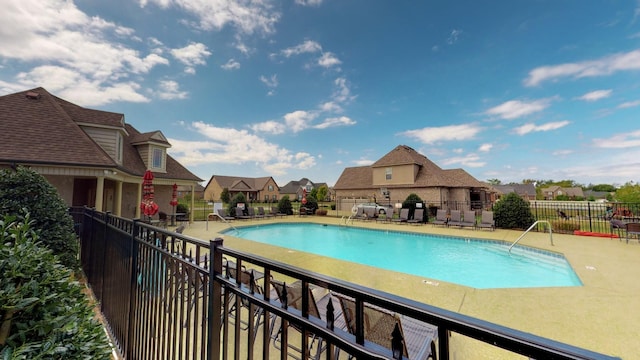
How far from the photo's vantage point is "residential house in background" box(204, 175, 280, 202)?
1972 inches

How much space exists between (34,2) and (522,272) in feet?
54.5

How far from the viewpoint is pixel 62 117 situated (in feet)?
36.2

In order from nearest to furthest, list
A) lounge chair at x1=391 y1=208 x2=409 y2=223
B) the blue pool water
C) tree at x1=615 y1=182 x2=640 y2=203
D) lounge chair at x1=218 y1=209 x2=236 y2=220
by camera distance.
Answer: the blue pool water, lounge chair at x1=391 y1=208 x2=409 y2=223, lounge chair at x1=218 y1=209 x2=236 y2=220, tree at x1=615 y1=182 x2=640 y2=203

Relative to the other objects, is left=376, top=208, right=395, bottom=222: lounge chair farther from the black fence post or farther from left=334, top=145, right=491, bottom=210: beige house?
the black fence post

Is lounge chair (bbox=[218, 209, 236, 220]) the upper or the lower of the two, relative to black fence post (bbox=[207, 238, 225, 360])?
lower

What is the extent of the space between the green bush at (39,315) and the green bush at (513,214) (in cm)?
1706

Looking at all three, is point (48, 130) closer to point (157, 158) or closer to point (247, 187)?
point (157, 158)

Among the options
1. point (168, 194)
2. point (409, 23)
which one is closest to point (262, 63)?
point (409, 23)

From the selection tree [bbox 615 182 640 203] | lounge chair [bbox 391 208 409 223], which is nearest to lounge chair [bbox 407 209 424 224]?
lounge chair [bbox 391 208 409 223]

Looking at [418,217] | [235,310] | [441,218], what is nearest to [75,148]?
[235,310]

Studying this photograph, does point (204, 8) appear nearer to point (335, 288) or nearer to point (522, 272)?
point (335, 288)

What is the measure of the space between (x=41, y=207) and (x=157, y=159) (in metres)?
13.7

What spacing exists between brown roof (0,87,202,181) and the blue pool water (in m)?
7.82

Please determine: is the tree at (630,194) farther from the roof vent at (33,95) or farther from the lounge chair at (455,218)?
the roof vent at (33,95)
